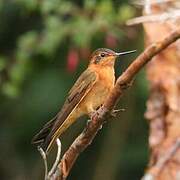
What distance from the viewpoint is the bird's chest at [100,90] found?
4.85 metres

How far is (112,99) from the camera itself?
3631 mm

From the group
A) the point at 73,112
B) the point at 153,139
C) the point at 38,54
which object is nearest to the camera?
the point at 73,112

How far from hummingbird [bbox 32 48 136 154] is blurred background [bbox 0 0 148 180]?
277 cm

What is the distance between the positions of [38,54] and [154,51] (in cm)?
546

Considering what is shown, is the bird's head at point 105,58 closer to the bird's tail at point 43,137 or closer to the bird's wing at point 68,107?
the bird's wing at point 68,107

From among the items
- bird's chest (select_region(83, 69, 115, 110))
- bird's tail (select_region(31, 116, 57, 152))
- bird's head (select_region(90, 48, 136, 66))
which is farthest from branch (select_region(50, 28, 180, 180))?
bird's head (select_region(90, 48, 136, 66))

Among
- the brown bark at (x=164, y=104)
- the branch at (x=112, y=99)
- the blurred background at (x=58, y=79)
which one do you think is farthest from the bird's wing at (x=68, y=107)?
the blurred background at (x=58, y=79)

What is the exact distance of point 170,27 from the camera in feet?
19.4

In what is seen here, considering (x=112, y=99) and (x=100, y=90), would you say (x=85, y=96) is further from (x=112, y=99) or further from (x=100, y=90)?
(x=112, y=99)

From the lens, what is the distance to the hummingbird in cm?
425

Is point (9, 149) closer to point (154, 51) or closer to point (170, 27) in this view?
point (170, 27)

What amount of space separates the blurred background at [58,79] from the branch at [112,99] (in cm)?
405

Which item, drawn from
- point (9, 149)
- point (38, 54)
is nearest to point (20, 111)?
point (9, 149)

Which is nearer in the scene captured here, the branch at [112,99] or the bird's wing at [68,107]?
the branch at [112,99]
